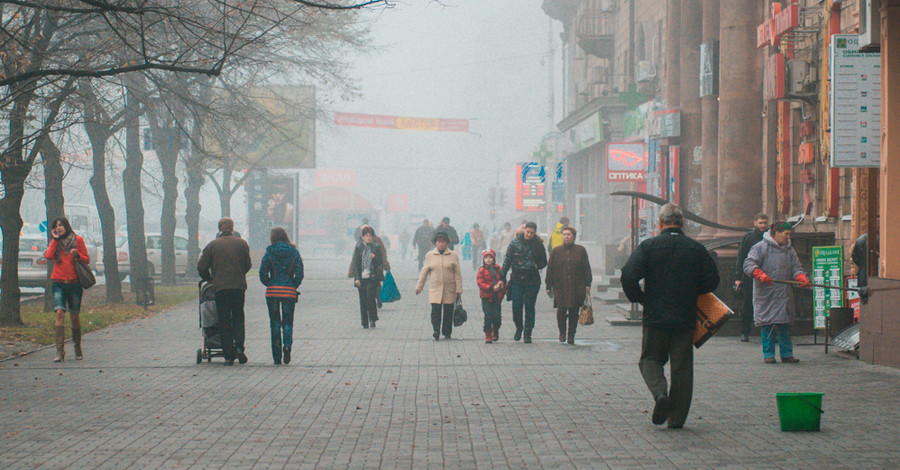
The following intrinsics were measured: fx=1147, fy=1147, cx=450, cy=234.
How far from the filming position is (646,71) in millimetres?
32844

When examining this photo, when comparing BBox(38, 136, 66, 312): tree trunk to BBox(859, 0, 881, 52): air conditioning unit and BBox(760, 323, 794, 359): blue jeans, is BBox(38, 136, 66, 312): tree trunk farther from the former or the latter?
BBox(859, 0, 881, 52): air conditioning unit

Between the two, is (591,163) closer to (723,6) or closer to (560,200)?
(560,200)

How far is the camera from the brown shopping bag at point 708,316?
8.08m

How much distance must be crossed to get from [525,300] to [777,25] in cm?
668

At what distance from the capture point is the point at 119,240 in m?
36.0

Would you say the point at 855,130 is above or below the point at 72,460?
above

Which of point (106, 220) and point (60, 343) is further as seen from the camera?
point (106, 220)

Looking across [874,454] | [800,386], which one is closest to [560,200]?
[800,386]

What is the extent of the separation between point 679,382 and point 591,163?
3439 cm

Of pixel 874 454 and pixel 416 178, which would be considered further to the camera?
pixel 416 178

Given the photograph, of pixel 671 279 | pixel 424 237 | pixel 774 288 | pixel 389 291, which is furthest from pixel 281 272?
pixel 424 237

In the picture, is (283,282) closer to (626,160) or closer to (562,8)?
(626,160)

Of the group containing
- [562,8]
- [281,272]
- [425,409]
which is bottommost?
[425,409]

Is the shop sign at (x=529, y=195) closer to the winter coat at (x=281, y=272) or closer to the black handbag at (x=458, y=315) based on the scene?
the black handbag at (x=458, y=315)
